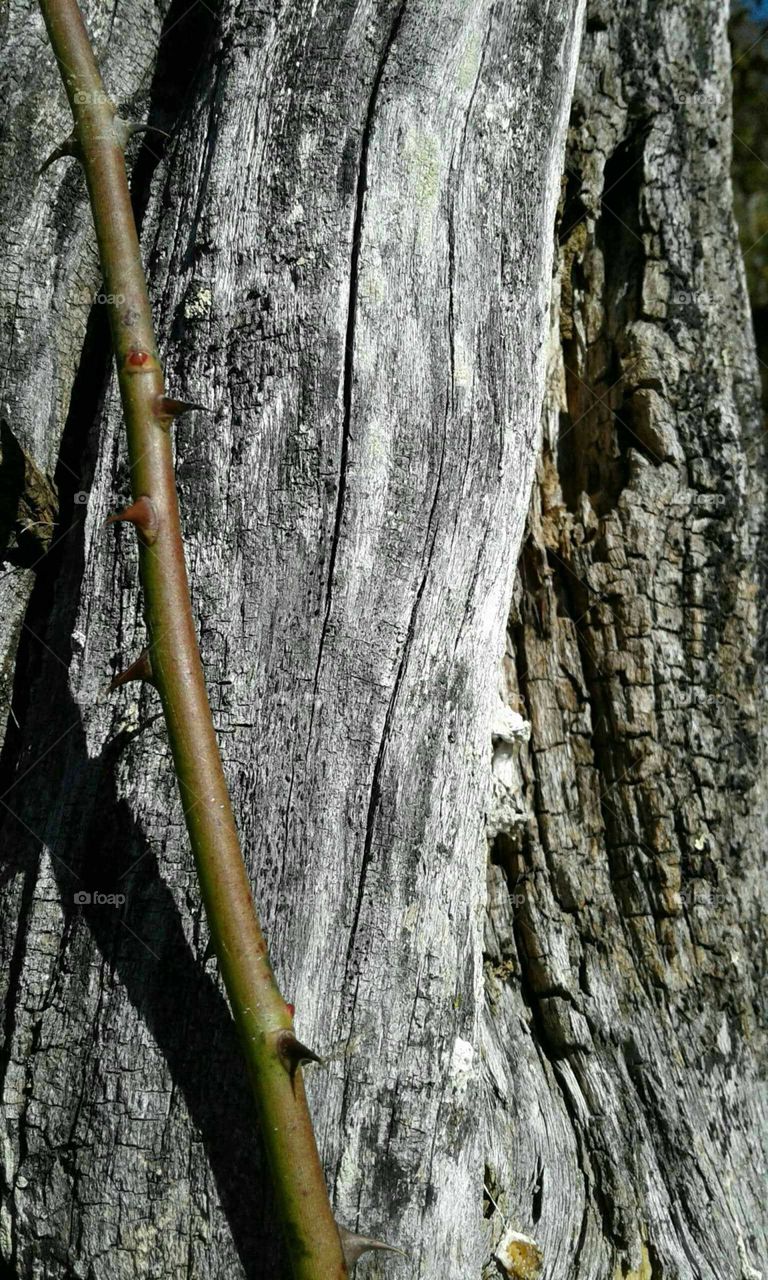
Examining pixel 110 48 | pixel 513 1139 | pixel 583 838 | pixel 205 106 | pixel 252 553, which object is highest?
pixel 110 48

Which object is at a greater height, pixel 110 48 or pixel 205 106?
pixel 110 48

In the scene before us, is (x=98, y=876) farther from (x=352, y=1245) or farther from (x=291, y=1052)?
(x=352, y=1245)

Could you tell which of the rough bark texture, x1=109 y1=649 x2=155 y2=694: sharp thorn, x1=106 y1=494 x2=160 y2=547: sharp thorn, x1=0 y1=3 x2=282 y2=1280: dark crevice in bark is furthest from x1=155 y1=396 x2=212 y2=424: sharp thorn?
the rough bark texture

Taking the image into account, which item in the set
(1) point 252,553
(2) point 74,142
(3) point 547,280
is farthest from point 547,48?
(1) point 252,553

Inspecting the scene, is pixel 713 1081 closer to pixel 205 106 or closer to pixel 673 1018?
pixel 673 1018

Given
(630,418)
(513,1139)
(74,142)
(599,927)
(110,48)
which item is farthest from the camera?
(630,418)

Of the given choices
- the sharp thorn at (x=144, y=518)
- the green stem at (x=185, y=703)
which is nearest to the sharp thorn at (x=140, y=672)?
the green stem at (x=185, y=703)

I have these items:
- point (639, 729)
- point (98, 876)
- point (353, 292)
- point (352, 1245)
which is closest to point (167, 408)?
point (353, 292)
